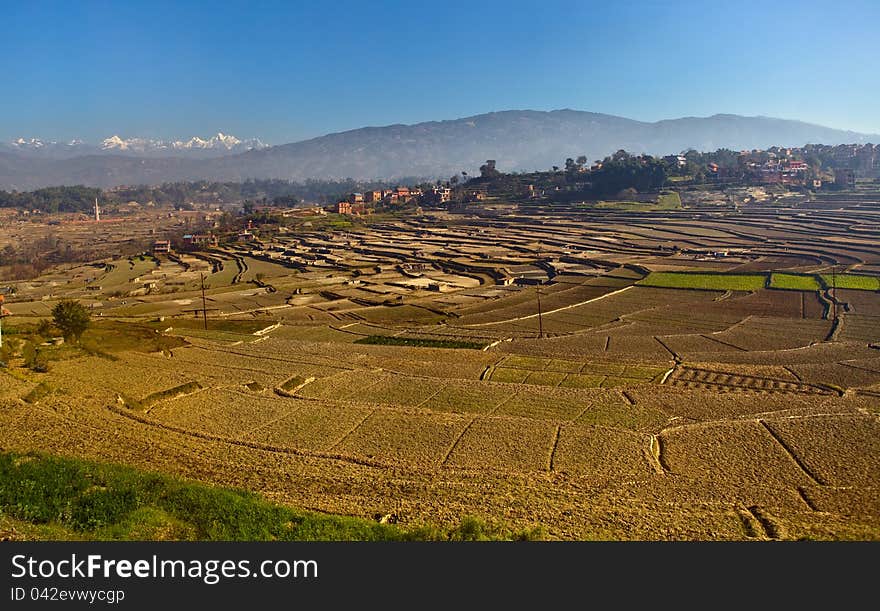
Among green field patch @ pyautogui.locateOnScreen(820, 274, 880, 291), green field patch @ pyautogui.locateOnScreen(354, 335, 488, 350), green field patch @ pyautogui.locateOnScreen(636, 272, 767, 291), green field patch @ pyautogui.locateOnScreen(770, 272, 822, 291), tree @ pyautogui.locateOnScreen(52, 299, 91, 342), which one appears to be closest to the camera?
tree @ pyautogui.locateOnScreen(52, 299, 91, 342)

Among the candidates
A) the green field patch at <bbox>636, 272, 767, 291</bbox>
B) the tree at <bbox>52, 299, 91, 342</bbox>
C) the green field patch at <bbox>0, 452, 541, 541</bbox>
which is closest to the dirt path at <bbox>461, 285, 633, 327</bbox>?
the green field patch at <bbox>636, 272, 767, 291</bbox>

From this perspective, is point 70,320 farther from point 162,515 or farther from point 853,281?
point 853,281

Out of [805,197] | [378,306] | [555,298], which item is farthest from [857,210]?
[378,306]

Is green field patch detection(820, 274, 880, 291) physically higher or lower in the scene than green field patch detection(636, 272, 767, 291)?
higher

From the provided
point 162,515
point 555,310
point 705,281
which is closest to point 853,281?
point 705,281

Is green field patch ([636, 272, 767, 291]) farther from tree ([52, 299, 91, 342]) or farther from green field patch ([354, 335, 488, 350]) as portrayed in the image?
tree ([52, 299, 91, 342])

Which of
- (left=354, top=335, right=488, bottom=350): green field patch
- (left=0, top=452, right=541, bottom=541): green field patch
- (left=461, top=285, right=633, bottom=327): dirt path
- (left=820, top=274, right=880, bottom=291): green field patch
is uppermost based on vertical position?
(left=820, top=274, right=880, bottom=291): green field patch

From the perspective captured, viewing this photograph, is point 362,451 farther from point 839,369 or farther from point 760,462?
point 839,369
